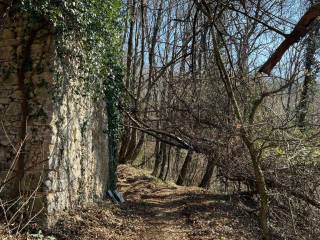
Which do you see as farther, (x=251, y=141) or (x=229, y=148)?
(x=229, y=148)

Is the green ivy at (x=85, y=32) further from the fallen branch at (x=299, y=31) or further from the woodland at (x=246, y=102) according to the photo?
the fallen branch at (x=299, y=31)

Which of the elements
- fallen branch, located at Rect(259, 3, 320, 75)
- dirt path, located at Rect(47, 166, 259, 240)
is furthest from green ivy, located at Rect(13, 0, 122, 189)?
fallen branch, located at Rect(259, 3, 320, 75)

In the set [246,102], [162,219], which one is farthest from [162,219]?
[246,102]

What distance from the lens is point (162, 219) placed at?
1032 centimetres

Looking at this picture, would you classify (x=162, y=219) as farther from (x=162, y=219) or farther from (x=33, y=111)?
(x=33, y=111)

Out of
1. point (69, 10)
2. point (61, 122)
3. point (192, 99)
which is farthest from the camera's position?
point (192, 99)

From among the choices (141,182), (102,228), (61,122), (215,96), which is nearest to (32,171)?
(61,122)

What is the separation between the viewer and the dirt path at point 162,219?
832 cm

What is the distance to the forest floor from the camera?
27.2 feet

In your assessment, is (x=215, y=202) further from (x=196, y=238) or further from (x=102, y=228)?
(x=102, y=228)

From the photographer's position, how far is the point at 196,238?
8719 mm

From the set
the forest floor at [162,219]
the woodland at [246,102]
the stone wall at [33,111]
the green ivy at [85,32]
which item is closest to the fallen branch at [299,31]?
the woodland at [246,102]

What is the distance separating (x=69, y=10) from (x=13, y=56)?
1301 millimetres

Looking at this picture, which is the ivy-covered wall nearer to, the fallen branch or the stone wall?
the stone wall
